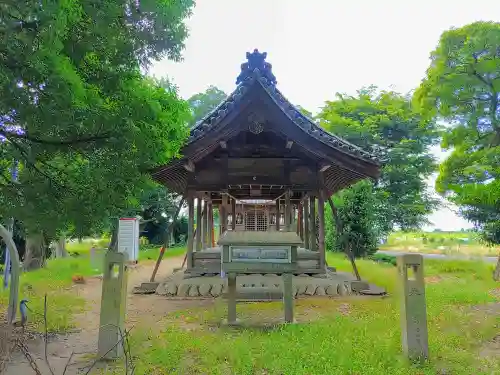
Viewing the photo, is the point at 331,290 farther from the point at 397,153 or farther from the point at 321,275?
the point at 397,153

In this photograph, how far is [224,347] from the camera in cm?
483

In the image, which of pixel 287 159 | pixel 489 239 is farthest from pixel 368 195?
pixel 287 159

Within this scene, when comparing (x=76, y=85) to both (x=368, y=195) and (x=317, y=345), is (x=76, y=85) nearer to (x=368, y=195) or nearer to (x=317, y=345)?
(x=317, y=345)

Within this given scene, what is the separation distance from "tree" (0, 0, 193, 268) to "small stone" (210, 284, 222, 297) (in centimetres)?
421

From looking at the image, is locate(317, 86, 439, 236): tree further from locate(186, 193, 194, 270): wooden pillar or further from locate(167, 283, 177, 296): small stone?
locate(167, 283, 177, 296): small stone

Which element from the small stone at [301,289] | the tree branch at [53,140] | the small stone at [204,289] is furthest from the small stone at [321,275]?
the tree branch at [53,140]

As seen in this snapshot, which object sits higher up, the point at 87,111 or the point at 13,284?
the point at 87,111

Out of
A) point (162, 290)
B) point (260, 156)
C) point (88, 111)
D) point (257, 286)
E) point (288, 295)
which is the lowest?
point (162, 290)

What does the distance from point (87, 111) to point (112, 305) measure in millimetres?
2499

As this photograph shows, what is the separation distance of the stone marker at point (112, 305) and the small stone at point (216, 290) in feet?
14.6

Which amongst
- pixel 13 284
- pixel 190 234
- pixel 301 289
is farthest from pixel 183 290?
pixel 13 284

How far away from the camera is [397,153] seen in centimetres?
2328

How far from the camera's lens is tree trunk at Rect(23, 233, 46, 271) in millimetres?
15484

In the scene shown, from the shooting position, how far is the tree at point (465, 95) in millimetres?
12547
